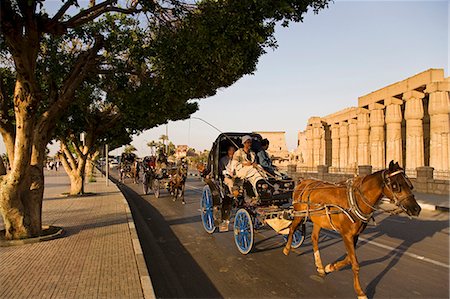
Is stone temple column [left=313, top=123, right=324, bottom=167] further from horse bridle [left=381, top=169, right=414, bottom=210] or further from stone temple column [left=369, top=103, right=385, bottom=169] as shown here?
horse bridle [left=381, top=169, right=414, bottom=210]

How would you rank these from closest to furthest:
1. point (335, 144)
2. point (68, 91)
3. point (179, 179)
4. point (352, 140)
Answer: point (68, 91) → point (179, 179) → point (352, 140) → point (335, 144)

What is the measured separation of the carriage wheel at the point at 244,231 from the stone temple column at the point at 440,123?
73.0 feet

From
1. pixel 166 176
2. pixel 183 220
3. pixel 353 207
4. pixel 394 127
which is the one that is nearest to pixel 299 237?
pixel 353 207

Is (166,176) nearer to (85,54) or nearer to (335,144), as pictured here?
(85,54)

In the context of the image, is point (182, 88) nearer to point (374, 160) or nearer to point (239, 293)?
point (239, 293)

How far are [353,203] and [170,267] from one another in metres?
3.86

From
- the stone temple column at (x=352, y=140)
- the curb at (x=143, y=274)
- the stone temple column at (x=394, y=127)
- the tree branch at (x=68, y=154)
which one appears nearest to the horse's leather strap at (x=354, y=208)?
the curb at (x=143, y=274)

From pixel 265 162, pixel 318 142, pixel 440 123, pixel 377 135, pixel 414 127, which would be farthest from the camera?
pixel 318 142

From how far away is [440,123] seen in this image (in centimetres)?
2414

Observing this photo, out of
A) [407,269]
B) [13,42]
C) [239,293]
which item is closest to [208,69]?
[13,42]

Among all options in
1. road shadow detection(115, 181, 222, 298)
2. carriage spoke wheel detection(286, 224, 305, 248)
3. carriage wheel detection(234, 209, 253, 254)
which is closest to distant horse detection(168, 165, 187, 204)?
road shadow detection(115, 181, 222, 298)

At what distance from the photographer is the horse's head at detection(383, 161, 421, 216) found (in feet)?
16.9

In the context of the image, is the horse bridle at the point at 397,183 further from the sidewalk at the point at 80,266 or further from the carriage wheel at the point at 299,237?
the sidewalk at the point at 80,266

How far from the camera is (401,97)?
30109 millimetres
